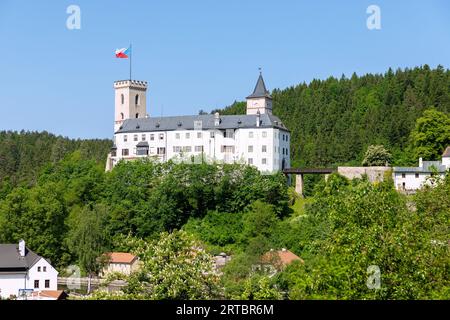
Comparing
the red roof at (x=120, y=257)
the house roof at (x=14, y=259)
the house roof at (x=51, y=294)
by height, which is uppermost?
the house roof at (x=14, y=259)

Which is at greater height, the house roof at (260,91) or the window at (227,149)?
the house roof at (260,91)

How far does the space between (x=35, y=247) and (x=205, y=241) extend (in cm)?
1265

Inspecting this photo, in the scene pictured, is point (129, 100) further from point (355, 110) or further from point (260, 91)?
point (355, 110)

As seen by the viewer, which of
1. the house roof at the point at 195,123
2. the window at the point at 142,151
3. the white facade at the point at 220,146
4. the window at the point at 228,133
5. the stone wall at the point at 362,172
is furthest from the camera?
the window at the point at 142,151

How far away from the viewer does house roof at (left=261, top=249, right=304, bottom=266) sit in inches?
1848

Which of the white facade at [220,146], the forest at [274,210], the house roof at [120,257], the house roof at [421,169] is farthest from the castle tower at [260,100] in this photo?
the house roof at [120,257]

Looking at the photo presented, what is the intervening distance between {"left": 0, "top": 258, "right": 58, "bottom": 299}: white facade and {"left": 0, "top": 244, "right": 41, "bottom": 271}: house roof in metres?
0.27

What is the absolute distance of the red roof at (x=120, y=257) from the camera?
57094 mm

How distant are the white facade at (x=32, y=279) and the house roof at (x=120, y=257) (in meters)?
8.40

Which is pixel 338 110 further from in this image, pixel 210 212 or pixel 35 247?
pixel 35 247

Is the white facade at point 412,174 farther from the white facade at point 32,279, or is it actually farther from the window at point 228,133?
the white facade at point 32,279

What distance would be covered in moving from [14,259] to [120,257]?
35.7 feet

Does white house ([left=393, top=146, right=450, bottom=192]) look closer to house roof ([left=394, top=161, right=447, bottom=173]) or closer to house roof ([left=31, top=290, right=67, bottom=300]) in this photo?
house roof ([left=394, top=161, right=447, bottom=173])

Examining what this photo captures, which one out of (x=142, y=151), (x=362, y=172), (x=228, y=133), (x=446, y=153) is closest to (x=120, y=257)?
(x=142, y=151)
